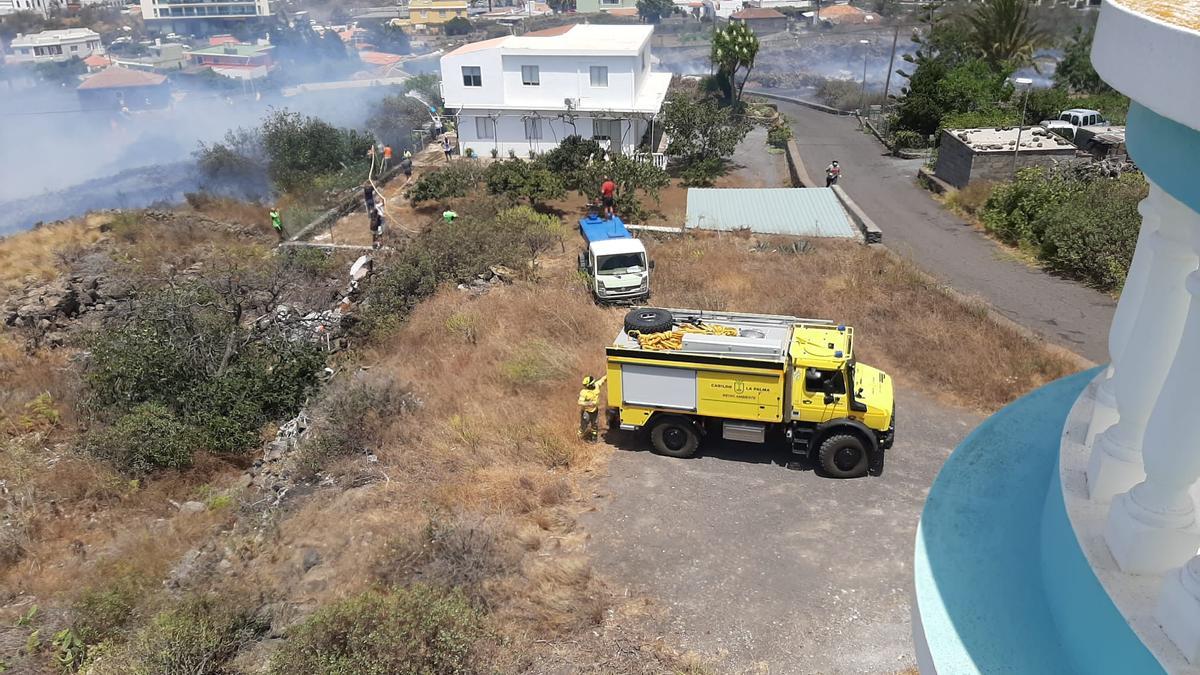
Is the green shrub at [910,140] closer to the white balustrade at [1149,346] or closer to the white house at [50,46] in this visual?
the white balustrade at [1149,346]

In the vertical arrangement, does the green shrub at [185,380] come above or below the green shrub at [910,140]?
below

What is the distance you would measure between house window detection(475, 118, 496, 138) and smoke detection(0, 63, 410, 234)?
21.3 m

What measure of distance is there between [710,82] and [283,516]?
167 feet

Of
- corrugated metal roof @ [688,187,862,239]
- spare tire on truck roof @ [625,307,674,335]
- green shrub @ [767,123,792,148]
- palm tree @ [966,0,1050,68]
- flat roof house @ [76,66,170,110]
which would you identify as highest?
palm tree @ [966,0,1050,68]

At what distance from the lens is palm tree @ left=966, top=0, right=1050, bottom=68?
41.0 m

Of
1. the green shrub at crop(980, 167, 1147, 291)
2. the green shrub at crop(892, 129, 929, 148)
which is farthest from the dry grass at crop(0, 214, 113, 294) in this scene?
the green shrub at crop(892, 129, 929, 148)

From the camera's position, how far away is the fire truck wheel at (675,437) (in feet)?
41.3

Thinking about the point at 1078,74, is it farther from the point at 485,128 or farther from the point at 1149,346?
the point at 1149,346

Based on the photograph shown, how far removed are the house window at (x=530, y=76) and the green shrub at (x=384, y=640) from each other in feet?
96.2

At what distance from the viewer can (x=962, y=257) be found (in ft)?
71.7

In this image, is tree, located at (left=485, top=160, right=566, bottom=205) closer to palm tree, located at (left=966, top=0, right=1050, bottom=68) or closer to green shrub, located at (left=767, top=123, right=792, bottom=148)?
green shrub, located at (left=767, top=123, right=792, bottom=148)

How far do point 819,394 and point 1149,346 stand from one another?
7389 mm

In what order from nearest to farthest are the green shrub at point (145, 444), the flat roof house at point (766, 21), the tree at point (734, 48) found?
the green shrub at point (145, 444), the tree at point (734, 48), the flat roof house at point (766, 21)

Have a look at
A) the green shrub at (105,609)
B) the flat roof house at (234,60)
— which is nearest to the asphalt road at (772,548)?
the green shrub at (105,609)
